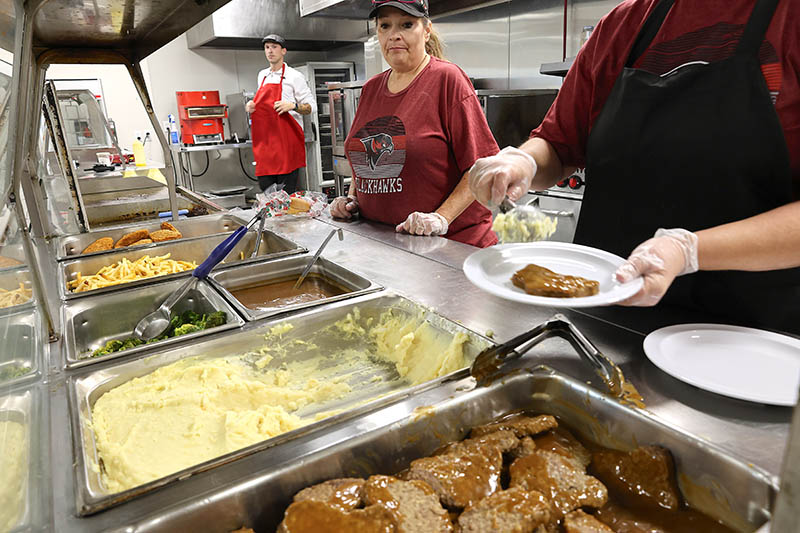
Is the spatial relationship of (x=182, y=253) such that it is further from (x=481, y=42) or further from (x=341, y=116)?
(x=341, y=116)

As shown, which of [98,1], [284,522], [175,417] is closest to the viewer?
[284,522]

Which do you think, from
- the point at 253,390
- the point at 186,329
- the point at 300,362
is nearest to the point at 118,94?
the point at 186,329

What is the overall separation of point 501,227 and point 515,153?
0.26 metres

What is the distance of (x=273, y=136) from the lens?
6863 millimetres

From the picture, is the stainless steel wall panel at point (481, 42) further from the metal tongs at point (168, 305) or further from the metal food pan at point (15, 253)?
the metal food pan at point (15, 253)

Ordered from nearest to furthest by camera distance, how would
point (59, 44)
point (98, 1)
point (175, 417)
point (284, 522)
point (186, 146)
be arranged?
point (284, 522)
point (175, 417)
point (98, 1)
point (59, 44)
point (186, 146)

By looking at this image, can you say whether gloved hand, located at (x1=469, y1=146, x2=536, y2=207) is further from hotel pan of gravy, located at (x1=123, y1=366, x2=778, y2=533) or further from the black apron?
hotel pan of gravy, located at (x1=123, y1=366, x2=778, y2=533)

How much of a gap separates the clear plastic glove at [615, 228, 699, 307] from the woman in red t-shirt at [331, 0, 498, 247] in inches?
51.9

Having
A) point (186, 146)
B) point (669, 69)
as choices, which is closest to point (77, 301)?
point (669, 69)

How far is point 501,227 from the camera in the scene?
1690 mm

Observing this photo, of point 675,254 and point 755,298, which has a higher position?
point 675,254

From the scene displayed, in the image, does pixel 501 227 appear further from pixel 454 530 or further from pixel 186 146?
pixel 186 146

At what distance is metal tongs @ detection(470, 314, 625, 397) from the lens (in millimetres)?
1120

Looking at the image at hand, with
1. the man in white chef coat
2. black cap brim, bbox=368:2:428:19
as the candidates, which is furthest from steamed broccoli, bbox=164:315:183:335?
the man in white chef coat
